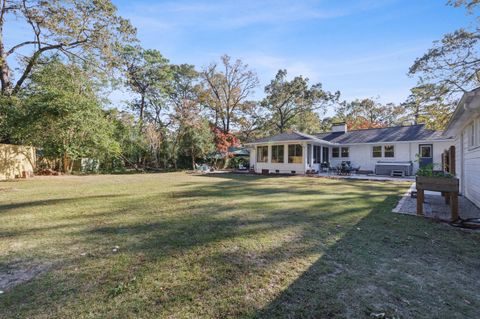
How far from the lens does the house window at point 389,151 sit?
17056 mm

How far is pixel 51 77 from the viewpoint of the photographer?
48.6 feet

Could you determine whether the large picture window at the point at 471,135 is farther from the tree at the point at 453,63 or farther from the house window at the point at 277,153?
the house window at the point at 277,153

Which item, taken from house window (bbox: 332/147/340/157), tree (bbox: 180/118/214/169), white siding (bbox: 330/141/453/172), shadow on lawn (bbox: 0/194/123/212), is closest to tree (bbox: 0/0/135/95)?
shadow on lawn (bbox: 0/194/123/212)

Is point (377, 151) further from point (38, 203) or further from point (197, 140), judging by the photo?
point (38, 203)

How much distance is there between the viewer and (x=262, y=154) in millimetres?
19594

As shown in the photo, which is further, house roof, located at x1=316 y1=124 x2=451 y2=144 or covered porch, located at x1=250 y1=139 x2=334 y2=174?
covered porch, located at x1=250 y1=139 x2=334 y2=174

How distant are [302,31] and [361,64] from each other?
654 centimetres

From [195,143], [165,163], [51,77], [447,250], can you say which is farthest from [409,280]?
[165,163]

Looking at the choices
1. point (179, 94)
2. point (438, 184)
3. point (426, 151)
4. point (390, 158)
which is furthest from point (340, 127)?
point (179, 94)

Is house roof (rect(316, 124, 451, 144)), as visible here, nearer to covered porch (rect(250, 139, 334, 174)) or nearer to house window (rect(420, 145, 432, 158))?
house window (rect(420, 145, 432, 158))

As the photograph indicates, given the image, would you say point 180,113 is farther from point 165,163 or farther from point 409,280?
point 409,280

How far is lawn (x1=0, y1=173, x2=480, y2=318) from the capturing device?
195cm

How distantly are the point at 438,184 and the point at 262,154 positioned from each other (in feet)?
48.6

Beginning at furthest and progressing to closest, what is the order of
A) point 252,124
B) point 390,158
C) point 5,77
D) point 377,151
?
point 252,124 < point 377,151 < point 390,158 < point 5,77
